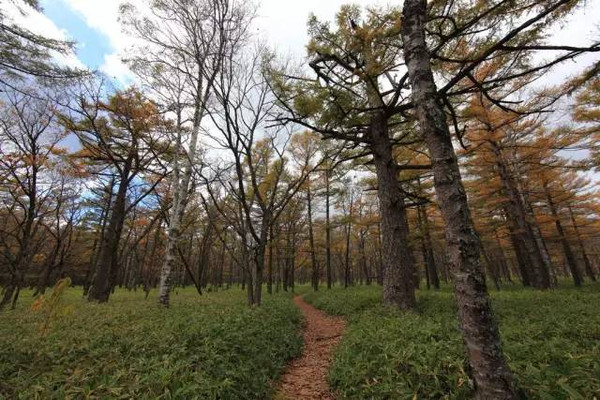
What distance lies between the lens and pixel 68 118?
9.89m

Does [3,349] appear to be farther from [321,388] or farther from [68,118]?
[68,118]

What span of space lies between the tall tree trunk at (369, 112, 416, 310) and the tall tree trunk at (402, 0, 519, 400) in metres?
4.94

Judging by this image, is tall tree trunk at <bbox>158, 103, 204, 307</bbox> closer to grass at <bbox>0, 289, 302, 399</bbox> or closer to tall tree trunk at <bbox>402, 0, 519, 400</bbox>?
grass at <bbox>0, 289, 302, 399</bbox>

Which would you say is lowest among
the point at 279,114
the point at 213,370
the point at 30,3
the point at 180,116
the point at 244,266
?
the point at 213,370

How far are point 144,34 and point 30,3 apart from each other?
7.52ft

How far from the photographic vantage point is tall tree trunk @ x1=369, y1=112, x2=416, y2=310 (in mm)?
7180

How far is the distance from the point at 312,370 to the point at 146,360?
3.08m

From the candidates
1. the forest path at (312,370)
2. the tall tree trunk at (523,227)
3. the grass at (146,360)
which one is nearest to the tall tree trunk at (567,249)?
the tall tree trunk at (523,227)

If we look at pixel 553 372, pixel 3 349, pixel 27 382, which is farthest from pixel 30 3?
pixel 553 372

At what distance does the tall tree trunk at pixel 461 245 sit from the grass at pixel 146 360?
2869mm

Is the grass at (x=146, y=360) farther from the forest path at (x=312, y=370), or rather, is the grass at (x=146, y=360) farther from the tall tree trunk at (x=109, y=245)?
the tall tree trunk at (x=109, y=245)

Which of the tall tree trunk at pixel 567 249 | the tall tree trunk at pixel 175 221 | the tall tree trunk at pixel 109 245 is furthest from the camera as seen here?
the tall tree trunk at pixel 567 249

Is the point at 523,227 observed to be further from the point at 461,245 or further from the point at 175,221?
the point at 175,221

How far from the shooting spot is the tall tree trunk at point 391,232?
7.18 m
